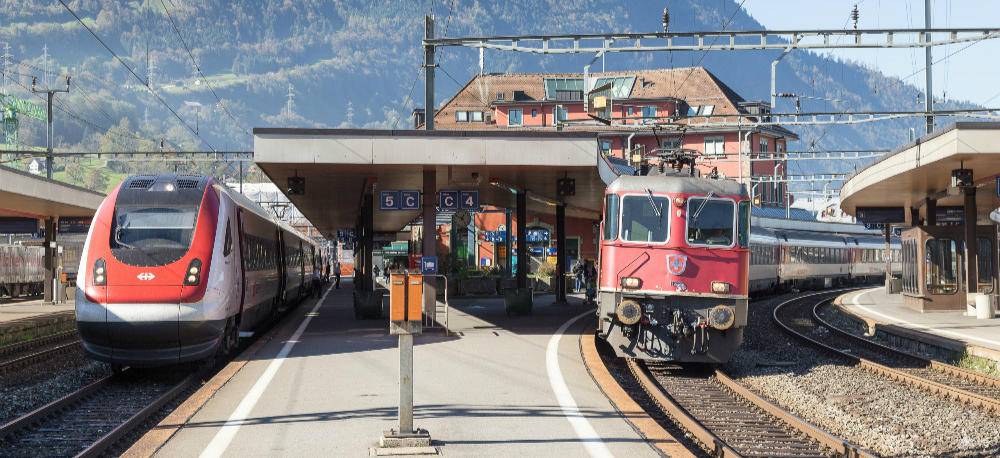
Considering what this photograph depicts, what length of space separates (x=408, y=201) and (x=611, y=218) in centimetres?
675

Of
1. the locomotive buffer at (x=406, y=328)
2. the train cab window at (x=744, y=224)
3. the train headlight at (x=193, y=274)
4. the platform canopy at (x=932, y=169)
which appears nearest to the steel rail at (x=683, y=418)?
the train cab window at (x=744, y=224)

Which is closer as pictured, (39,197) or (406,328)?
(406,328)

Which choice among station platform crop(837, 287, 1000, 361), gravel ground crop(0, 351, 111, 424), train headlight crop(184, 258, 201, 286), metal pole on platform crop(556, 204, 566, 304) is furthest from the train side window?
metal pole on platform crop(556, 204, 566, 304)

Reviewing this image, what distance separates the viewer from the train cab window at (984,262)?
96.7 ft

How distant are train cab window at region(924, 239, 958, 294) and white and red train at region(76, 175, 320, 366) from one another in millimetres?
19320

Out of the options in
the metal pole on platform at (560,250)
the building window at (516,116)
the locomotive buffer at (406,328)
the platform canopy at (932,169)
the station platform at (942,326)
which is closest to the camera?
the locomotive buffer at (406,328)

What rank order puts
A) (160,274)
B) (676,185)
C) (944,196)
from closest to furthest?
1. (160,274)
2. (676,185)
3. (944,196)

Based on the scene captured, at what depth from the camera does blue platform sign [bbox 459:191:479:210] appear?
2217 cm

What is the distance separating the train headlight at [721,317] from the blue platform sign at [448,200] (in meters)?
8.22

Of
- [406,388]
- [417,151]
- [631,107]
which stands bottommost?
[406,388]

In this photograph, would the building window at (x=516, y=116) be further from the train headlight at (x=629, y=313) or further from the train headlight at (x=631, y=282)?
the train headlight at (x=629, y=313)

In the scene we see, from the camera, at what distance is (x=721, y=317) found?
1519 cm

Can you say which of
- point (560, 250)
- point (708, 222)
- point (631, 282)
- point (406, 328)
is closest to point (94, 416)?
point (406, 328)

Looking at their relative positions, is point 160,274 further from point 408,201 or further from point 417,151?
point 408,201
